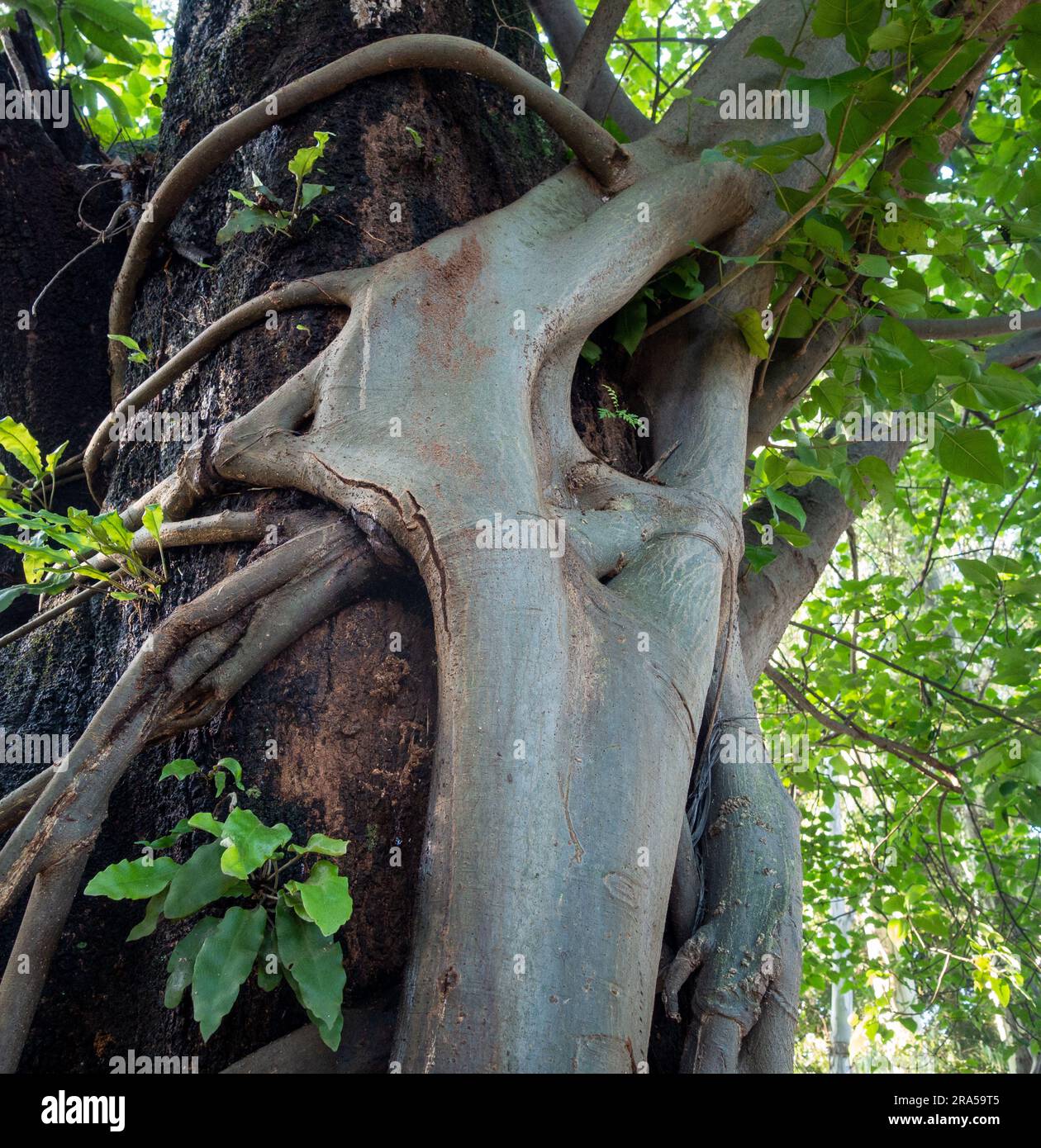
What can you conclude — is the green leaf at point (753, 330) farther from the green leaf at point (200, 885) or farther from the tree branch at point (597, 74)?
the green leaf at point (200, 885)

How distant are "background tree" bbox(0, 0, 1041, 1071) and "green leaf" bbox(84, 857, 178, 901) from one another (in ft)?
0.68

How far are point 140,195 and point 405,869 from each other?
2.24 m

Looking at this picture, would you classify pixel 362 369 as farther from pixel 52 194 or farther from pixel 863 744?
pixel 863 744

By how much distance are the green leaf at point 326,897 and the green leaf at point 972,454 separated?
191cm

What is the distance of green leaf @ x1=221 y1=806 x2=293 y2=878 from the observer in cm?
138

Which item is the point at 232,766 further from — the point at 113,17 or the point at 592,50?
the point at 592,50

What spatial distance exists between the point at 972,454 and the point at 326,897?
200 centimetres

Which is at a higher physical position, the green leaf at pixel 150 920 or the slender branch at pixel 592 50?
the slender branch at pixel 592 50

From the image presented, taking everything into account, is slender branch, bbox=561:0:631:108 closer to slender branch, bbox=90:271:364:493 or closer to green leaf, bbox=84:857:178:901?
slender branch, bbox=90:271:364:493

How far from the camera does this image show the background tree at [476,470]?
158cm

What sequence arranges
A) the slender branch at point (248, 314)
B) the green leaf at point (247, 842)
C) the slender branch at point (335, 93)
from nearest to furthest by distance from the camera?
1. the green leaf at point (247, 842)
2. the slender branch at point (248, 314)
3. the slender branch at point (335, 93)

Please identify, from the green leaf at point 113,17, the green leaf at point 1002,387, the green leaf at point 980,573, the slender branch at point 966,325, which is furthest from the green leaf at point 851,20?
the green leaf at point 980,573

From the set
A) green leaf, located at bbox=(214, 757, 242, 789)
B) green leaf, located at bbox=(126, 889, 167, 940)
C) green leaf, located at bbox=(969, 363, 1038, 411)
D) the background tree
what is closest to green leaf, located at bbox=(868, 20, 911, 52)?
the background tree

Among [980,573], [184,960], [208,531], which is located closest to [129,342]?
[208,531]
